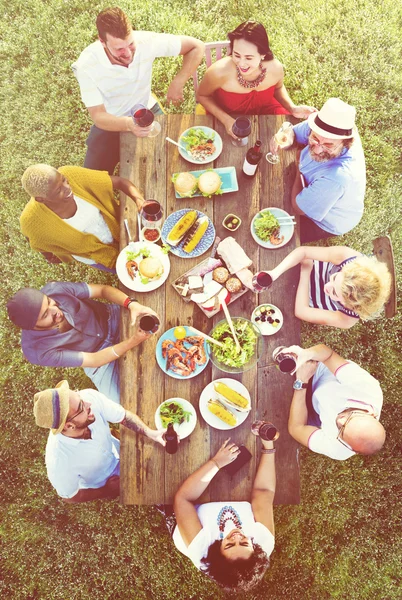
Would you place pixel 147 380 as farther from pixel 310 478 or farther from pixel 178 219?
pixel 310 478

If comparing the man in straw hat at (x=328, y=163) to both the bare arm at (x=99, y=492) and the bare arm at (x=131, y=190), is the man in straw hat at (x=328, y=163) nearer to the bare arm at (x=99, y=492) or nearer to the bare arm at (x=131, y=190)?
the bare arm at (x=131, y=190)

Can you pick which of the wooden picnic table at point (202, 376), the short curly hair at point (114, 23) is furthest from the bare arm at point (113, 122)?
the short curly hair at point (114, 23)

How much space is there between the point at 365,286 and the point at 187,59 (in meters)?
2.49

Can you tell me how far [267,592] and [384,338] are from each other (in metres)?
2.74

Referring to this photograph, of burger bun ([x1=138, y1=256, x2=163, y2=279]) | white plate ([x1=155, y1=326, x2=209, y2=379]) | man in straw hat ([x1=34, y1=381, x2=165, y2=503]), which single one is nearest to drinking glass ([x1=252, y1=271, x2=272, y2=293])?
white plate ([x1=155, y1=326, x2=209, y2=379])

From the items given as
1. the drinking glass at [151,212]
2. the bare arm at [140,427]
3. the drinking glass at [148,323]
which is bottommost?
the bare arm at [140,427]

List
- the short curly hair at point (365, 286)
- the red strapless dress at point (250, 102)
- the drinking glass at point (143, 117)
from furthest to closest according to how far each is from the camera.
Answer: the red strapless dress at point (250, 102) → the drinking glass at point (143, 117) → the short curly hair at point (365, 286)

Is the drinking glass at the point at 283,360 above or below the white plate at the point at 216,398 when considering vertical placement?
above

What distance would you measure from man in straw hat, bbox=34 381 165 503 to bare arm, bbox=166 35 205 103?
2.67 metres

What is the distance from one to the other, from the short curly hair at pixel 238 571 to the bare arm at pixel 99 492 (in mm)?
1058

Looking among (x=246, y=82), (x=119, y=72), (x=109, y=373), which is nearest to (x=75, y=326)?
(x=109, y=373)

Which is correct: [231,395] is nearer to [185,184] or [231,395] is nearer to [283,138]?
[185,184]

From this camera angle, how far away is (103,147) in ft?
13.0

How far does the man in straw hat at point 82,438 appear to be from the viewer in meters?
2.93
